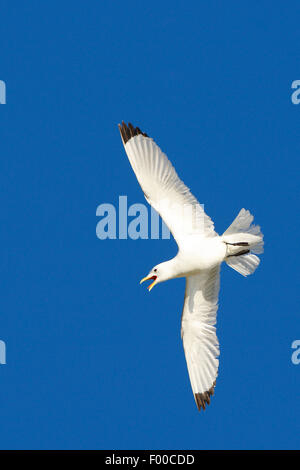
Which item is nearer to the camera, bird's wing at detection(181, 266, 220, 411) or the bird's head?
the bird's head

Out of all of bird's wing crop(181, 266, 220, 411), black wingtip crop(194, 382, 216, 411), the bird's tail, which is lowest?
black wingtip crop(194, 382, 216, 411)

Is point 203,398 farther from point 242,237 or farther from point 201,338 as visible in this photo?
point 242,237

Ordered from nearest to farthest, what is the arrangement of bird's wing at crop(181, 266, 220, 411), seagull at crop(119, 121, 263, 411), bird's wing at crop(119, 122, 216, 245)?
seagull at crop(119, 121, 263, 411), bird's wing at crop(119, 122, 216, 245), bird's wing at crop(181, 266, 220, 411)

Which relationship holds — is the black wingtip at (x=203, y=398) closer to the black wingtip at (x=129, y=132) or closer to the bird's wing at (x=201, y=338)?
the bird's wing at (x=201, y=338)

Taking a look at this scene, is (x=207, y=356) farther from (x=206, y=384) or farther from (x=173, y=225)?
→ (x=173, y=225)

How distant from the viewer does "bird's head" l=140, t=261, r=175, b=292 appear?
1081cm

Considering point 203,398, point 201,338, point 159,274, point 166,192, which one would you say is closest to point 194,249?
point 159,274

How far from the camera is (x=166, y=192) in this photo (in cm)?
1093

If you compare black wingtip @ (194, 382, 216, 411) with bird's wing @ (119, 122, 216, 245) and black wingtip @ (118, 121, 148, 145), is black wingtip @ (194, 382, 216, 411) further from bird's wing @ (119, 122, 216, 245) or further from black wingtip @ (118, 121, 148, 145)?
black wingtip @ (118, 121, 148, 145)

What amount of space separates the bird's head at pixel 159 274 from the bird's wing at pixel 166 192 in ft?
0.92

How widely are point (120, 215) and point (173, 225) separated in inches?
20.4

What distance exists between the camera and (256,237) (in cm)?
1086

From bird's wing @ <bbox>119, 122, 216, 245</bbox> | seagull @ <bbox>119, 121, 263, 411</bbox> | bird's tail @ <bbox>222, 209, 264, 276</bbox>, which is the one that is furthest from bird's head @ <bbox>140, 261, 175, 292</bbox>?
bird's tail @ <bbox>222, 209, 264, 276</bbox>

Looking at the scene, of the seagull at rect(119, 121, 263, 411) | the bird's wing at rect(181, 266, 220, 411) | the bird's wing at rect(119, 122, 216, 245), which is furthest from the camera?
the bird's wing at rect(181, 266, 220, 411)
